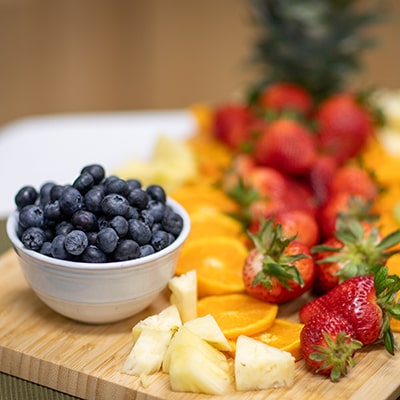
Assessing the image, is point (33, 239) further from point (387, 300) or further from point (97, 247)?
point (387, 300)

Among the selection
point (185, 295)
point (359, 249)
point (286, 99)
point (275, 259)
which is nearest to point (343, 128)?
point (286, 99)

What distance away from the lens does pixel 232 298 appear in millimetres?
1587

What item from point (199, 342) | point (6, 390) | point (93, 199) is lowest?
point (6, 390)

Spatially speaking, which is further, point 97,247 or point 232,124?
point 232,124

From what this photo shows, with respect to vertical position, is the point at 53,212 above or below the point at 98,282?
above

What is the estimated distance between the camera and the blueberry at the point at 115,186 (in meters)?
1.48

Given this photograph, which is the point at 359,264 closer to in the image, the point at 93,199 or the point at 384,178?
the point at 93,199

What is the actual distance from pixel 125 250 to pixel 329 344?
0.39m

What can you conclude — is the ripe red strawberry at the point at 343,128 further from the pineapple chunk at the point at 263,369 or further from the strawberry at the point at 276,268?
the pineapple chunk at the point at 263,369

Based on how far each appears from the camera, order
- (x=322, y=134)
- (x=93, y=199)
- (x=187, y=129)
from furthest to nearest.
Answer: (x=187, y=129), (x=322, y=134), (x=93, y=199)

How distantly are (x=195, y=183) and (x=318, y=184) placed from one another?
1.07ft

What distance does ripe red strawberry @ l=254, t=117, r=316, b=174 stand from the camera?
2.13 meters

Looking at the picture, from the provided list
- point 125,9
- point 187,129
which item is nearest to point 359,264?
point 187,129

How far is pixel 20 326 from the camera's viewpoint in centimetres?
153
